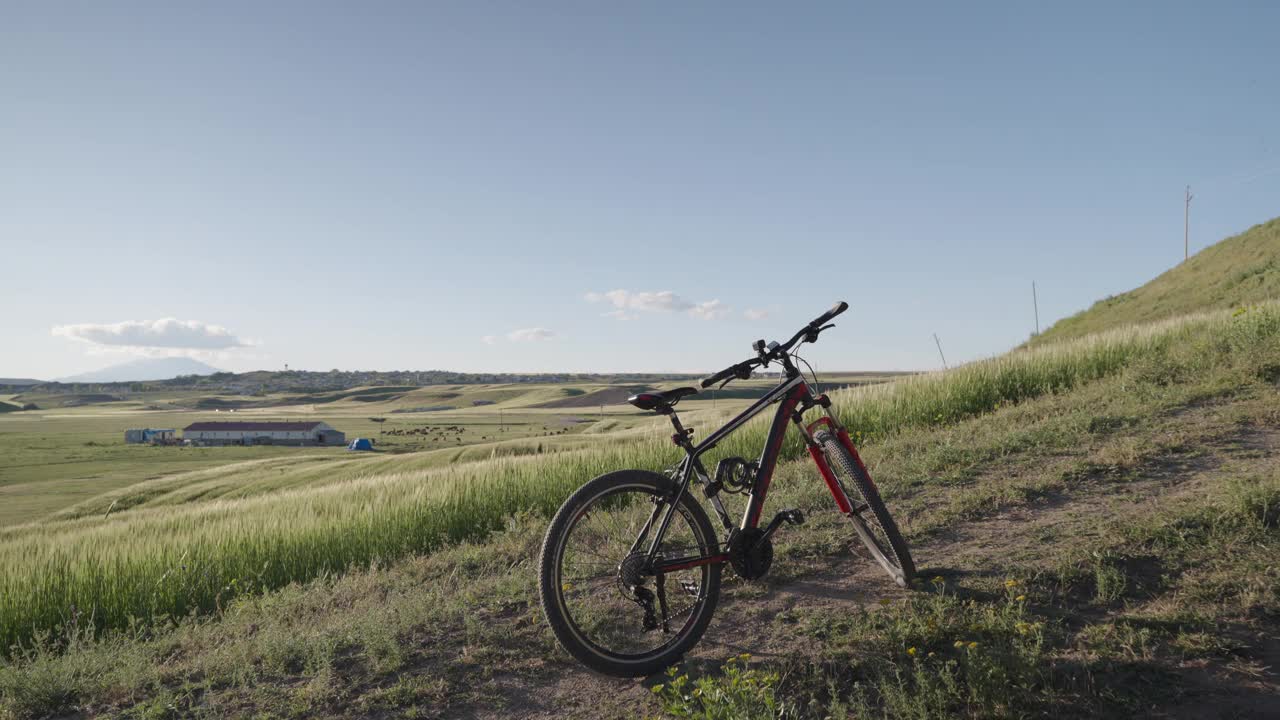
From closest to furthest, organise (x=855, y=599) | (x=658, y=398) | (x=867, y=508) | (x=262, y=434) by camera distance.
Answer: (x=658, y=398) < (x=867, y=508) < (x=855, y=599) < (x=262, y=434)

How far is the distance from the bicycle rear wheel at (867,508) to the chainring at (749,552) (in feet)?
2.65

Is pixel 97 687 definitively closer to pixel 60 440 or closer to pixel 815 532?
pixel 815 532

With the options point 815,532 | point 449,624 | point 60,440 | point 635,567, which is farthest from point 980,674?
point 60,440

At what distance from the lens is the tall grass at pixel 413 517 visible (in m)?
11.6

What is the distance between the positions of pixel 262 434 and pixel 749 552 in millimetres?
179528

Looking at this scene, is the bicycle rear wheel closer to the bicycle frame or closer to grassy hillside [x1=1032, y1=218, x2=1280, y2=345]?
the bicycle frame

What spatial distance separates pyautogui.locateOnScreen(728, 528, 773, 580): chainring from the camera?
202 inches

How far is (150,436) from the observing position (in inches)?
6496

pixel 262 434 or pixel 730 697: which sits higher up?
pixel 730 697

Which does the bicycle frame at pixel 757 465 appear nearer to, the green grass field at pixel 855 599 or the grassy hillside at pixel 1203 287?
the green grass field at pixel 855 599

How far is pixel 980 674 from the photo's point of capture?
4312 mm

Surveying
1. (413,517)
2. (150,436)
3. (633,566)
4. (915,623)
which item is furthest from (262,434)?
(915,623)

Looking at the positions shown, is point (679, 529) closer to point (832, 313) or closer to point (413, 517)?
point (832, 313)

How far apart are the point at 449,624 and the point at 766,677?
114 inches
